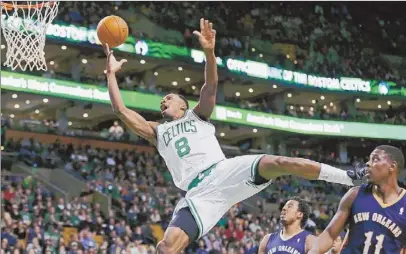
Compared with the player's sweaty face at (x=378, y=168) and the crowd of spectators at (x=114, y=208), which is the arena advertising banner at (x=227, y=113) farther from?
the player's sweaty face at (x=378, y=168)

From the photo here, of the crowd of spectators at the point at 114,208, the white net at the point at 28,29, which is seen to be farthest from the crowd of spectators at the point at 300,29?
the white net at the point at 28,29

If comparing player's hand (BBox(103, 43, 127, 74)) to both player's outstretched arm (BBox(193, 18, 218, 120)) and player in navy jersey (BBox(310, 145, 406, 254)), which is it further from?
player in navy jersey (BBox(310, 145, 406, 254))

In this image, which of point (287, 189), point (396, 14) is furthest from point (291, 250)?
point (396, 14)

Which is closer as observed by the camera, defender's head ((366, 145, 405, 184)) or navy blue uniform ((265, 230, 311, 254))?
defender's head ((366, 145, 405, 184))

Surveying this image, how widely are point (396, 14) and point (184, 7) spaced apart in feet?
58.2

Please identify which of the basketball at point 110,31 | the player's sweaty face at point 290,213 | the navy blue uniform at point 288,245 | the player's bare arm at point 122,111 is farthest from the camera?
the player's sweaty face at point 290,213

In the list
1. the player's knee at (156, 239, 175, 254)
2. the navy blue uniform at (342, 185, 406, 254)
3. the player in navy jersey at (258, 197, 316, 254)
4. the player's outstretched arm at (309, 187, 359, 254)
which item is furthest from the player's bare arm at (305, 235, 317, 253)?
the navy blue uniform at (342, 185, 406, 254)

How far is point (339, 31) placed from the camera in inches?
1673

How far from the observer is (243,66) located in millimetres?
35062

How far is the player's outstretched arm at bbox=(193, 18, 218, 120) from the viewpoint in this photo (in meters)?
7.07

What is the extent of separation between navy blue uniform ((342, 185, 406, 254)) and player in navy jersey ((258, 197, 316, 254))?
2.77 m

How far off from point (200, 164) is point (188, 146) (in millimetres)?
201

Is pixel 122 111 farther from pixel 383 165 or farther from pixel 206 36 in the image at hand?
pixel 383 165

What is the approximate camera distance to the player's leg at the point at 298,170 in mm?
6303
